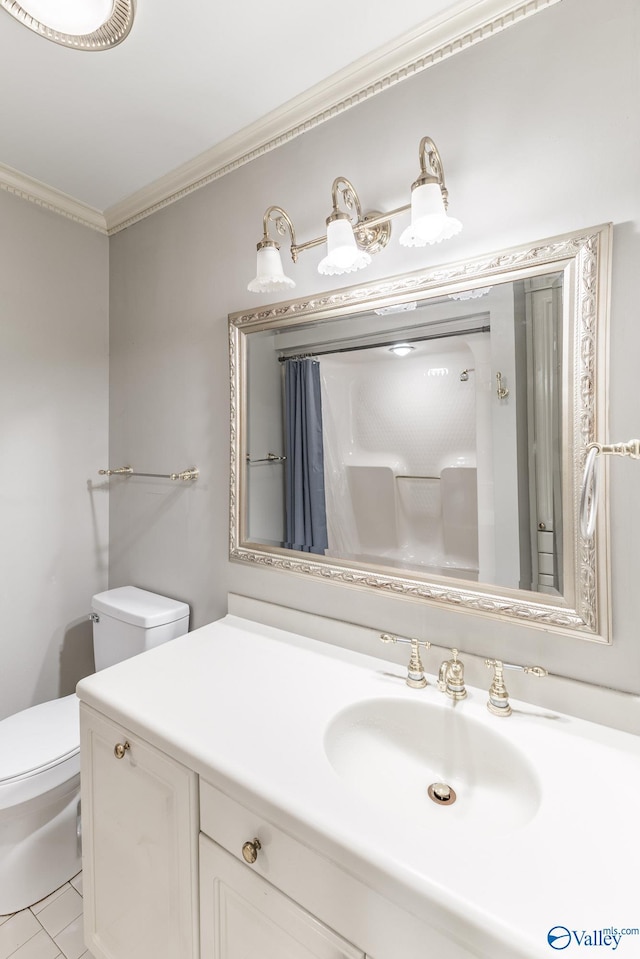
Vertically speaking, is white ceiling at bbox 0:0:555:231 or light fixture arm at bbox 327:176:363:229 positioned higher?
white ceiling at bbox 0:0:555:231

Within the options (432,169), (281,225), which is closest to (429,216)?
(432,169)

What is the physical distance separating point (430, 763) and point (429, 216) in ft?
3.65

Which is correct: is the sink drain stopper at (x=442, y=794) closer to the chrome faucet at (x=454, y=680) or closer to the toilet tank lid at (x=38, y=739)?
the chrome faucet at (x=454, y=680)

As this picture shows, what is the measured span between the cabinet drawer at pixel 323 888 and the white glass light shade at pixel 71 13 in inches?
63.9

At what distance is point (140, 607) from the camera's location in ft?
5.20

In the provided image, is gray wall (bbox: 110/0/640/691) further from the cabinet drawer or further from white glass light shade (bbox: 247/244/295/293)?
the cabinet drawer

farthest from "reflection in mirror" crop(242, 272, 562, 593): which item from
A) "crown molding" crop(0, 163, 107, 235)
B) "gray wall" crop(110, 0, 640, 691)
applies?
"crown molding" crop(0, 163, 107, 235)

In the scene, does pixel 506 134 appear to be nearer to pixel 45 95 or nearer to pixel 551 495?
pixel 551 495

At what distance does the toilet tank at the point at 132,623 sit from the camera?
1515mm

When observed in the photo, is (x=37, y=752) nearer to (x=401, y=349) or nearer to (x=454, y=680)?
(x=454, y=680)

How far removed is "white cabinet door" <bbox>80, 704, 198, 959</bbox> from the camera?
0.86 meters

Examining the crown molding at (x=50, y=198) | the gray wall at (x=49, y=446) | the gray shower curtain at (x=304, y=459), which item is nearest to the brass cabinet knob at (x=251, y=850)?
the gray shower curtain at (x=304, y=459)

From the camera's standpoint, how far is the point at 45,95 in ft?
4.12

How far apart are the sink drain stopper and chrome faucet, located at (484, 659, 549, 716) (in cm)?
17
